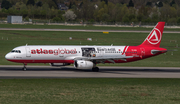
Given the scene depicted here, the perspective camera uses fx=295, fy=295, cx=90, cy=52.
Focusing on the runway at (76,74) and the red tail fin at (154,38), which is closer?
the runway at (76,74)

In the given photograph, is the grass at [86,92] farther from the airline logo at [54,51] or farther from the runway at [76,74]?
the airline logo at [54,51]

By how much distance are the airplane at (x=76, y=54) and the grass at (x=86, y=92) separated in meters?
12.1

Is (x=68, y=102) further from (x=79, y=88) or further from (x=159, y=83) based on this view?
(x=159, y=83)

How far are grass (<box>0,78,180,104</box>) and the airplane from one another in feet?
39.8

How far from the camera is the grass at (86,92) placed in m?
25.7

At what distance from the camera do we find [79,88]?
31.6 meters

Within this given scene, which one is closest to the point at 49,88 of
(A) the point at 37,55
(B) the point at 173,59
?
(A) the point at 37,55

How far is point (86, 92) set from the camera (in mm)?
29406

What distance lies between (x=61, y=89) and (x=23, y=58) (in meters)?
19.7

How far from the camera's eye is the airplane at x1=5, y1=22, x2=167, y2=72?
48406 mm

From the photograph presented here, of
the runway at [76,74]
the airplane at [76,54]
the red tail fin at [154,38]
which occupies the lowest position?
the runway at [76,74]

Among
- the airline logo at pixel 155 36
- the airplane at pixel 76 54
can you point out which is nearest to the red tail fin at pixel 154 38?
the airline logo at pixel 155 36

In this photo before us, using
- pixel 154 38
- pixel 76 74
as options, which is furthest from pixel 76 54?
pixel 154 38

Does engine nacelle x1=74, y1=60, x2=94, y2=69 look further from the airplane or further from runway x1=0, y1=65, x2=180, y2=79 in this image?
runway x1=0, y1=65, x2=180, y2=79
